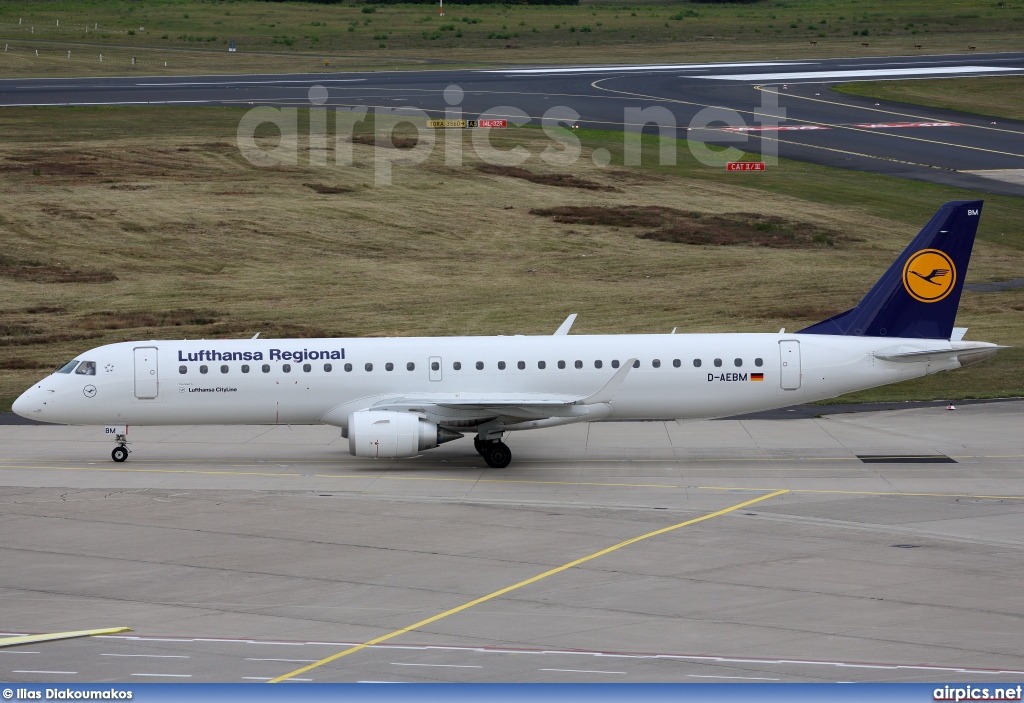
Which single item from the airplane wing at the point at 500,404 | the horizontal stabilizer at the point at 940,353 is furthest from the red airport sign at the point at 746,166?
the airplane wing at the point at 500,404

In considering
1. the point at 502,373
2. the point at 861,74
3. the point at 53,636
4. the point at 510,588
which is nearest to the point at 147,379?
the point at 502,373

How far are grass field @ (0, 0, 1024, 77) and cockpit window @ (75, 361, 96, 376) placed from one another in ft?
259

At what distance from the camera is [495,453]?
113 ft

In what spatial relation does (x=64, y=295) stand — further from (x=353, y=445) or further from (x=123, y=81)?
(x=123, y=81)

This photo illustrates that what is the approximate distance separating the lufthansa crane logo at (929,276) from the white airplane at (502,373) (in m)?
0.06

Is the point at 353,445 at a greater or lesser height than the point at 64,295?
lesser

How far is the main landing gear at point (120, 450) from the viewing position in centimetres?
3591

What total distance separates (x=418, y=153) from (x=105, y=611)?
5840 centimetres

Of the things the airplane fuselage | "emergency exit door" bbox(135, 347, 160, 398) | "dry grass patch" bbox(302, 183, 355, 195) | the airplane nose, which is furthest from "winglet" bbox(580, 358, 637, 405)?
"dry grass patch" bbox(302, 183, 355, 195)

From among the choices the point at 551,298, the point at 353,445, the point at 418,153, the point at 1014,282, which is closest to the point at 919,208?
the point at 1014,282

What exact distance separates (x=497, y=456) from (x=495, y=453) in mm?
101

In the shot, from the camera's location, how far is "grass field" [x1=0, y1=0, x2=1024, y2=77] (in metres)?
118

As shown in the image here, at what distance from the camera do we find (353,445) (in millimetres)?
32812

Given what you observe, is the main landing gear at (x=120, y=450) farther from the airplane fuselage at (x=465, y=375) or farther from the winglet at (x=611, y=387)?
the winglet at (x=611, y=387)
